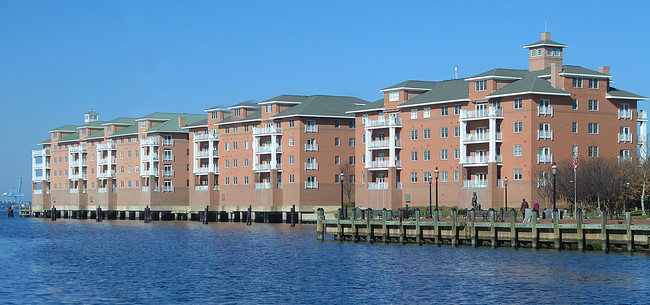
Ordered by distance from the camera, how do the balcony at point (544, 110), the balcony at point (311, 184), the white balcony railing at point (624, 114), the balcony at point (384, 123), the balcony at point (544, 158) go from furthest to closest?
the balcony at point (311, 184) → the balcony at point (384, 123) → the white balcony railing at point (624, 114) → the balcony at point (544, 110) → the balcony at point (544, 158)

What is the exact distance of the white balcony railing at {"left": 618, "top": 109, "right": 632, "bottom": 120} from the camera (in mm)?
116262

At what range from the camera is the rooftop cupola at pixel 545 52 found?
120 m

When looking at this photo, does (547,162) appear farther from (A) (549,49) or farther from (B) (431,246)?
(B) (431,246)

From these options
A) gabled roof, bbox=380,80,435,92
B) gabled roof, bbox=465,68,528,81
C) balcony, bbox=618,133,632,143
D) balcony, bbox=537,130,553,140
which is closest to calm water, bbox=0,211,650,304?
balcony, bbox=537,130,553,140

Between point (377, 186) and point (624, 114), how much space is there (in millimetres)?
30123

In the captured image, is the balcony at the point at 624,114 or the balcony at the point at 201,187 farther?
the balcony at the point at 201,187

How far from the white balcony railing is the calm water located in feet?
149

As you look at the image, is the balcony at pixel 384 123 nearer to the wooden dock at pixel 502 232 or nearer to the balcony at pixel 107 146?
the wooden dock at pixel 502 232

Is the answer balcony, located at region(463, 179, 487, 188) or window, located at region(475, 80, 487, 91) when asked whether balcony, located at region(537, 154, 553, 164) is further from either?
window, located at region(475, 80, 487, 91)

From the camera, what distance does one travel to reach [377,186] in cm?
12925

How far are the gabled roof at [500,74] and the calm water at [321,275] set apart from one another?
126ft

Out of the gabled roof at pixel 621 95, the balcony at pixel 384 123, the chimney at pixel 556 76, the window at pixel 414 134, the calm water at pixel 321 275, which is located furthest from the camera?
the balcony at pixel 384 123

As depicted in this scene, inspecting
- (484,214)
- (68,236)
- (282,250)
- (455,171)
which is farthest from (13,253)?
(455,171)

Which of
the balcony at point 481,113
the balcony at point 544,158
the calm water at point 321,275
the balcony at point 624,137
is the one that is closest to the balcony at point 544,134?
the balcony at point 544,158
